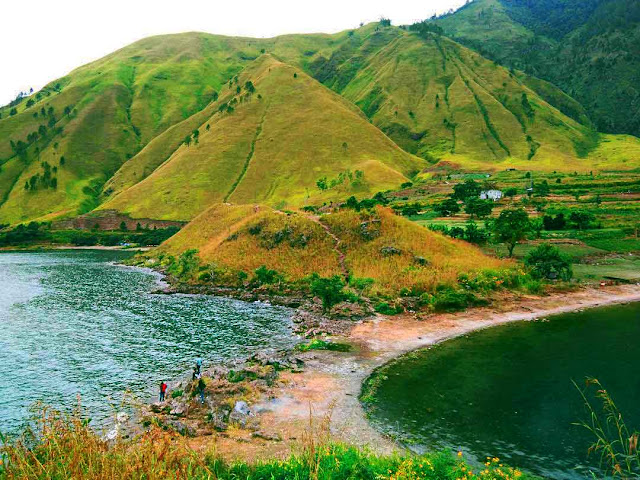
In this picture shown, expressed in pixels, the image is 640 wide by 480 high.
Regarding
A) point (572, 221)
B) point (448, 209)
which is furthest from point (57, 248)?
point (572, 221)

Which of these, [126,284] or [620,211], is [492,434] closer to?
[126,284]

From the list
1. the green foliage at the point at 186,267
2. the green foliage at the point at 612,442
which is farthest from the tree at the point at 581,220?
the green foliage at the point at 186,267

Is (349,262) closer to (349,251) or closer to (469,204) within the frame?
(349,251)

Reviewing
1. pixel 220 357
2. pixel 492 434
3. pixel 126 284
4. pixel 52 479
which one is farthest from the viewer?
pixel 126 284

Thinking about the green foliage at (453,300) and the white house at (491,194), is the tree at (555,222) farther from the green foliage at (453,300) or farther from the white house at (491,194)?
the green foliage at (453,300)

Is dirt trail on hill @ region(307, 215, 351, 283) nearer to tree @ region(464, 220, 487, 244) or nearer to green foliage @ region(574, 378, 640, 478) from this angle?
tree @ region(464, 220, 487, 244)

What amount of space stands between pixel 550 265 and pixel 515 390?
120 feet

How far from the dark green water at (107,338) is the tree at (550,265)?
3703 cm

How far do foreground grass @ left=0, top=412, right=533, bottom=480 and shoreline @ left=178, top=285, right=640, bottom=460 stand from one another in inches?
66.3

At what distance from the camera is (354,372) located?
33.8 m

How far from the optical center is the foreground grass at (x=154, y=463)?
10562 millimetres

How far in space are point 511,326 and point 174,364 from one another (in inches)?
1371

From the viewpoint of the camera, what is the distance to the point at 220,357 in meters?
39.5

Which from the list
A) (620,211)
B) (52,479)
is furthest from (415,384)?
(620,211)
